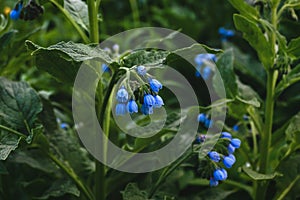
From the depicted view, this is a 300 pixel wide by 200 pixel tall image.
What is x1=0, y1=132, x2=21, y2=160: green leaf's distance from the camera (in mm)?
1410

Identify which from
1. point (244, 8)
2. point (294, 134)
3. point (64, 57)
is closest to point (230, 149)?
point (294, 134)

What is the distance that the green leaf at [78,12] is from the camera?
1707 millimetres

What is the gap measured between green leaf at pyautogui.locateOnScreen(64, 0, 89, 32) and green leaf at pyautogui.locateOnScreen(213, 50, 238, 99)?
48 centimetres

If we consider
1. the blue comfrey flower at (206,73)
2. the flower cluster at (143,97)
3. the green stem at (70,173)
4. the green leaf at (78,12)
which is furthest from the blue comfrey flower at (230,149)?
the blue comfrey flower at (206,73)

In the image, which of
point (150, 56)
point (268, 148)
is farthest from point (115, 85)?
point (268, 148)

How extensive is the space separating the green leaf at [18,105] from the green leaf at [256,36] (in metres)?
0.67

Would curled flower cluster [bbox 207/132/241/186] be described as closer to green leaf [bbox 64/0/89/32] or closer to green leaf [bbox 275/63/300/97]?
green leaf [bbox 275/63/300/97]

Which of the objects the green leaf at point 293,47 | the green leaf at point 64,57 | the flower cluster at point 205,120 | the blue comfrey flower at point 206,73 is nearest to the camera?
the green leaf at point 64,57

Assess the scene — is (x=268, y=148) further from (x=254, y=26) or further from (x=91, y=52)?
(x=91, y=52)

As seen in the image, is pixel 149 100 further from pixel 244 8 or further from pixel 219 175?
pixel 244 8

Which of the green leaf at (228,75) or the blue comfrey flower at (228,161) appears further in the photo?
the green leaf at (228,75)

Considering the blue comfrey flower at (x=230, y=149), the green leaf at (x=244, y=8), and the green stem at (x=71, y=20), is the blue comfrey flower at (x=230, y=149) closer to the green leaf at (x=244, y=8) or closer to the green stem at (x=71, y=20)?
the green leaf at (x=244, y=8)

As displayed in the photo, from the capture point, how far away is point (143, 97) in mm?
1363

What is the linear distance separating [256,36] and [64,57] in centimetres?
60
